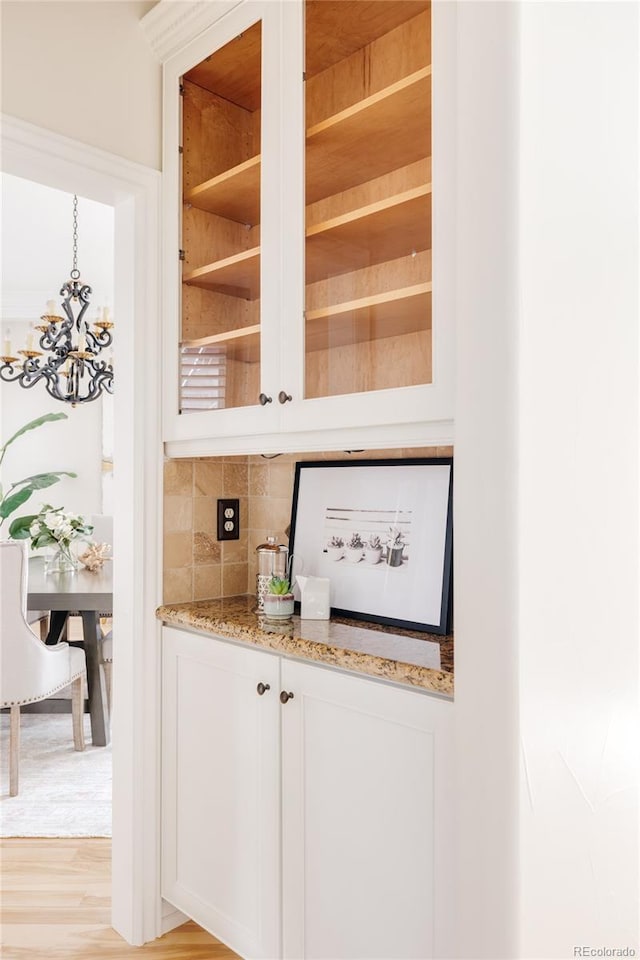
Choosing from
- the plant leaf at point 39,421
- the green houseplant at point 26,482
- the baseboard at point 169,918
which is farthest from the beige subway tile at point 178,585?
the plant leaf at point 39,421

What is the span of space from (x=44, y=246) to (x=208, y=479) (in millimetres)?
3147

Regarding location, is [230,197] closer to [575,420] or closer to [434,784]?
[575,420]

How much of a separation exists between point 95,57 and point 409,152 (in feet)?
3.15

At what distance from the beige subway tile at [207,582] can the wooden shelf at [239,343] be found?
0.65 metres

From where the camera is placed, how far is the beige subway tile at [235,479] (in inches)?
83.0

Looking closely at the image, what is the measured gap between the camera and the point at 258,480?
7.04 ft

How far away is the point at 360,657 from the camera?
1.37 meters

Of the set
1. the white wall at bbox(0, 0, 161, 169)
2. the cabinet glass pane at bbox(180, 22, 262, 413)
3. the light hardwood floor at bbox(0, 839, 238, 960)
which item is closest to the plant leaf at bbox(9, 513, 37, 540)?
the light hardwood floor at bbox(0, 839, 238, 960)

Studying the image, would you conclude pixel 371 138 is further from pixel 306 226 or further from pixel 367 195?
pixel 306 226

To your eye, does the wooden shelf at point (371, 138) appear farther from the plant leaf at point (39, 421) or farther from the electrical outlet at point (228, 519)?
the plant leaf at point (39, 421)

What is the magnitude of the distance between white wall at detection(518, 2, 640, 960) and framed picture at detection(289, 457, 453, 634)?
43 centimetres

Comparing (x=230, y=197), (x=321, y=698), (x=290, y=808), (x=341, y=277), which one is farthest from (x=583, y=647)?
(x=230, y=197)

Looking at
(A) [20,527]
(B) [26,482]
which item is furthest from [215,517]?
(B) [26,482]

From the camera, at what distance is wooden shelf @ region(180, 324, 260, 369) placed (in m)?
1.69
